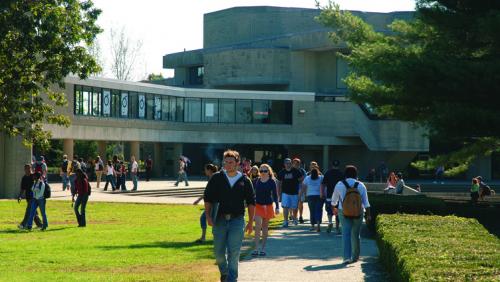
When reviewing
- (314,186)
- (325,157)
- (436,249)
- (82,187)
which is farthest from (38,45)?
(325,157)

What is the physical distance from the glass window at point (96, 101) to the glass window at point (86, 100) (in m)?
0.43

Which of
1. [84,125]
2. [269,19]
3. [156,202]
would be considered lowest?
[156,202]

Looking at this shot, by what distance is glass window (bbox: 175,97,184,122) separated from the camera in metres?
57.6

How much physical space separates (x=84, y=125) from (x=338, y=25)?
2402 cm

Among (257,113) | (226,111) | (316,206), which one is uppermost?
(226,111)

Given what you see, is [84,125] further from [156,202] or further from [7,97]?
[7,97]

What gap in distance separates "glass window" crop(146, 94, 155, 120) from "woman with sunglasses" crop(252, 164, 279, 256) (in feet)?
126

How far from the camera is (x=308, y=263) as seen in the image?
46.0ft

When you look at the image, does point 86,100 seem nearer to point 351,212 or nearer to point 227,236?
point 351,212

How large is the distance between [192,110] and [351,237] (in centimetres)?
4482

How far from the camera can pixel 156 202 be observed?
3294 centimetres

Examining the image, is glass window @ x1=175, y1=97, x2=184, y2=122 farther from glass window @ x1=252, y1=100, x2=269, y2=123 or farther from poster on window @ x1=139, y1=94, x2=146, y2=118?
glass window @ x1=252, y1=100, x2=269, y2=123

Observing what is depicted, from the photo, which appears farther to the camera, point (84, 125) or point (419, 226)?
point (84, 125)

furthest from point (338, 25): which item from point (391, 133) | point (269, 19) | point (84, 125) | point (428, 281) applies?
point (269, 19)
